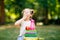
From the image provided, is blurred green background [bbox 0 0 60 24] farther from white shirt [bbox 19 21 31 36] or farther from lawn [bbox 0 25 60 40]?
white shirt [bbox 19 21 31 36]

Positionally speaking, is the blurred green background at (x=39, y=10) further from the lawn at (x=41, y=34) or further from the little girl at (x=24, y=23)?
the little girl at (x=24, y=23)

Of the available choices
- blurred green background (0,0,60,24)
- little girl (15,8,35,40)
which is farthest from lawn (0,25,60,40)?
little girl (15,8,35,40)

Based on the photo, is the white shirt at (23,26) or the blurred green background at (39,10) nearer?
the white shirt at (23,26)

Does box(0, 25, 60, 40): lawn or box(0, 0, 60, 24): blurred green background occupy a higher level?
box(0, 0, 60, 24): blurred green background

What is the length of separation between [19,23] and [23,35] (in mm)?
239

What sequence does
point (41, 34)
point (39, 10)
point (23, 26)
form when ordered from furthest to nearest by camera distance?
point (39, 10) → point (41, 34) → point (23, 26)

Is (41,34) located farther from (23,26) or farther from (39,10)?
(39,10)

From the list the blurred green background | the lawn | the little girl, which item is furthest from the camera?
the blurred green background

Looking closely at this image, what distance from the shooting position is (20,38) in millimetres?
4434

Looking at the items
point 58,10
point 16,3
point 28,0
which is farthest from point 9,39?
point 58,10

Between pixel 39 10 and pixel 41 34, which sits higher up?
pixel 39 10

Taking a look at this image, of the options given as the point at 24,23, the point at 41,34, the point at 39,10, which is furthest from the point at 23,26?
the point at 39,10

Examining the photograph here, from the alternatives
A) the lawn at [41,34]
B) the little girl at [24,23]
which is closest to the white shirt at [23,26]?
the little girl at [24,23]

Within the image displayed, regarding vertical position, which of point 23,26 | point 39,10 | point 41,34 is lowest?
point 41,34
